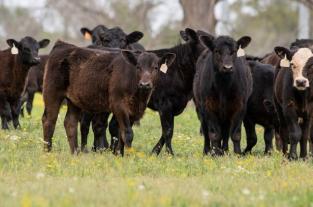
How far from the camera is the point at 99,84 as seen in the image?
14258mm

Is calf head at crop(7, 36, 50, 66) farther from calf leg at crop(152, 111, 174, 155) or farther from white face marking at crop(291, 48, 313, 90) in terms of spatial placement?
white face marking at crop(291, 48, 313, 90)

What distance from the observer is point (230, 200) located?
9445 mm

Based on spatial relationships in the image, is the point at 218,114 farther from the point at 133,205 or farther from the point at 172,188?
the point at 133,205

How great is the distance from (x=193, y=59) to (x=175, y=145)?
176 centimetres

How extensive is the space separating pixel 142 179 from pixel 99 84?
3540 millimetres

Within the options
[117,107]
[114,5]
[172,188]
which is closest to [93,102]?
[117,107]

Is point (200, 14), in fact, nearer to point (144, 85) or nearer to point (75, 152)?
point (75, 152)

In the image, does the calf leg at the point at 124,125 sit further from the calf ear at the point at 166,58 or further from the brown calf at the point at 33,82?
the brown calf at the point at 33,82

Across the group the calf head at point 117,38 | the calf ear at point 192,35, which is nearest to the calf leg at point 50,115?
the calf ear at point 192,35

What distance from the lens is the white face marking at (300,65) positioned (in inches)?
539

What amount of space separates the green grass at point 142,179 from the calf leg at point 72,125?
0.19 metres

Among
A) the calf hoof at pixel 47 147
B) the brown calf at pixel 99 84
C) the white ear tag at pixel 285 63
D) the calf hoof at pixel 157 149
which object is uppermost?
the white ear tag at pixel 285 63

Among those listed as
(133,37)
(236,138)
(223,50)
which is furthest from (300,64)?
(133,37)

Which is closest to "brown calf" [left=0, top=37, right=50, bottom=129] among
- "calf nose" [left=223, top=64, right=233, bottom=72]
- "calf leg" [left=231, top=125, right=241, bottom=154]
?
"calf leg" [left=231, top=125, right=241, bottom=154]
